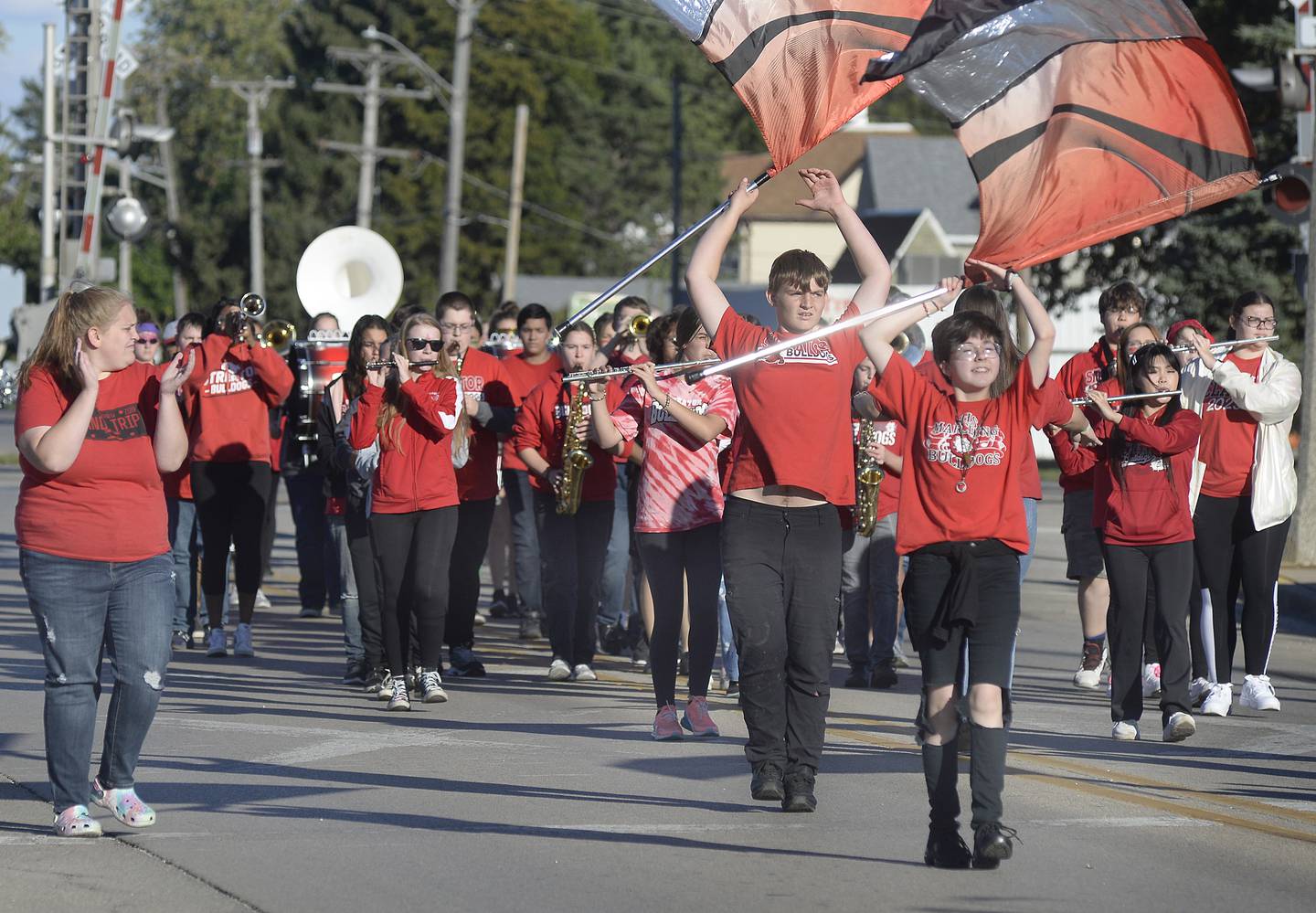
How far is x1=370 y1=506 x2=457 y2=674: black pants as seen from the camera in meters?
10.2

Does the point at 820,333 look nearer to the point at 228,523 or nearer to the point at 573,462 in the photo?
the point at 573,462

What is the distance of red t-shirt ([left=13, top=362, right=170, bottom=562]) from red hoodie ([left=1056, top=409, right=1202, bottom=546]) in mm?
4565

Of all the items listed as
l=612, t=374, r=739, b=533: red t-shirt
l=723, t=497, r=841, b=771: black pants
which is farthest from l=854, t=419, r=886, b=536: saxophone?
l=723, t=497, r=841, b=771: black pants

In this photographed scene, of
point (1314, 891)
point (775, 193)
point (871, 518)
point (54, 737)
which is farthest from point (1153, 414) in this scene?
point (775, 193)

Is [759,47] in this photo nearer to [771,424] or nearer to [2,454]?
[771,424]

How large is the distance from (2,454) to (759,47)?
32.2 meters

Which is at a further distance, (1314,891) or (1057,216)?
(1057,216)

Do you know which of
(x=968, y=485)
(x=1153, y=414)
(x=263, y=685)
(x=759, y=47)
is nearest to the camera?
(x=968, y=485)

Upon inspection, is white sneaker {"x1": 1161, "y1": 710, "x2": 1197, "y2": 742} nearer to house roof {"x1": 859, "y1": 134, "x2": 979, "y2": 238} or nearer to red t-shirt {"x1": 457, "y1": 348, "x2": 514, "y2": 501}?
red t-shirt {"x1": 457, "y1": 348, "x2": 514, "y2": 501}

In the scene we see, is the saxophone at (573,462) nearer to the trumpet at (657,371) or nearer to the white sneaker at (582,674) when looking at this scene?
the white sneaker at (582,674)

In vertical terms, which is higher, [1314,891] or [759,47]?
[759,47]

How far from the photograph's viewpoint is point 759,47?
827cm

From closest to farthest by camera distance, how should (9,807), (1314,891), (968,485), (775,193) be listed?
(1314,891) < (968,485) < (9,807) < (775,193)

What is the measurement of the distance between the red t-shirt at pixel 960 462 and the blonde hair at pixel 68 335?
8.86ft
